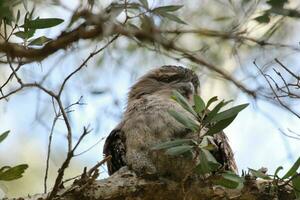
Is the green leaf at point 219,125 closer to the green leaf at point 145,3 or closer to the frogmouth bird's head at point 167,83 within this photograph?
the green leaf at point 145,3

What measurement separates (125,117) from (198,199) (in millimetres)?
1209

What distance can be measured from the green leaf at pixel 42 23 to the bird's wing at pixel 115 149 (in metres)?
1.67

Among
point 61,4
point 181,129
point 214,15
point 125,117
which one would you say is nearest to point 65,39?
point 61,4

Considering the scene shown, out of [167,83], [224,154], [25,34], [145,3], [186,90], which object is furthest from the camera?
[167,83]

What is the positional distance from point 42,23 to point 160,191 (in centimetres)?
147

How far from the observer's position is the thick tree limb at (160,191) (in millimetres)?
4246

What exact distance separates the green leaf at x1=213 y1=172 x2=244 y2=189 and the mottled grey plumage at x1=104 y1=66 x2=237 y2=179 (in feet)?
1.25

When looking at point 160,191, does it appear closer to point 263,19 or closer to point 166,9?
point 166,9

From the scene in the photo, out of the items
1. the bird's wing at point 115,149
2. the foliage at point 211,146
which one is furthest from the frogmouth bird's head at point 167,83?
the foliage at point 211,146

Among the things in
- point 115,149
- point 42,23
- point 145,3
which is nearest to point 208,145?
point 145,3

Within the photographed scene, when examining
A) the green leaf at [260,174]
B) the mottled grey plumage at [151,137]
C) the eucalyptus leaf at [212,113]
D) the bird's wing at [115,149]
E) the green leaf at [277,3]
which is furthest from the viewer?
the bird's wing at [115,149]

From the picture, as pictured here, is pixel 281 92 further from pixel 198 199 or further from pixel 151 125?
pixel 151 125

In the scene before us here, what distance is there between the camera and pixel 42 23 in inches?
142

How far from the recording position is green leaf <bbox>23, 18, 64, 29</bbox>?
357 centimetres
